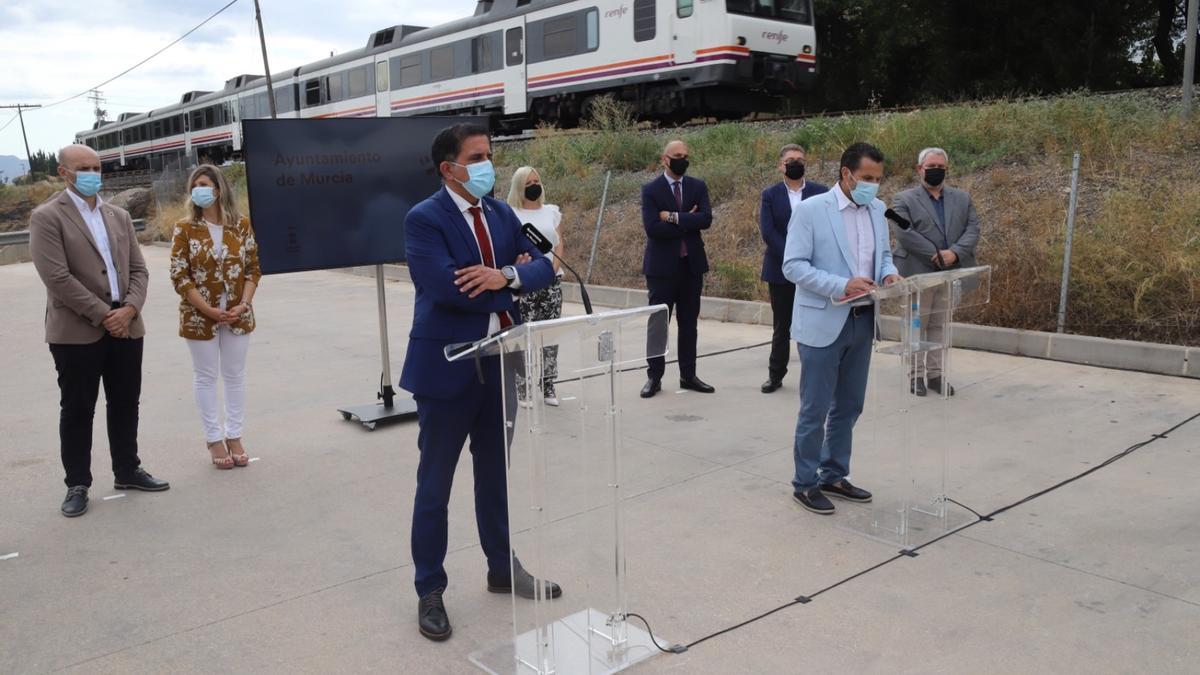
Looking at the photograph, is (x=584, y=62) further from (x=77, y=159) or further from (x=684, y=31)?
(x=77, y=159)

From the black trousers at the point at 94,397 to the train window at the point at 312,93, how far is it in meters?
26.5

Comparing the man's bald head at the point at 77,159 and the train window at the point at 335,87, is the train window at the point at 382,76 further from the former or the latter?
the man's bald head at the point at 77,159

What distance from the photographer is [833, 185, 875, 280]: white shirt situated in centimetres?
467

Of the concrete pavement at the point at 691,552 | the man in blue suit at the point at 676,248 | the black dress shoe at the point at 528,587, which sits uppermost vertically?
the man in blue suit at the point at 676,248

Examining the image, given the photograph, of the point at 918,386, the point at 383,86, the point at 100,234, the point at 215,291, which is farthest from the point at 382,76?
the point at 918,386

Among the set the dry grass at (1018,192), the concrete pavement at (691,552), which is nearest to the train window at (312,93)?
the dry grass at (1018,192)

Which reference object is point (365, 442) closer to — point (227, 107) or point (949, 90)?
point (949, 90)

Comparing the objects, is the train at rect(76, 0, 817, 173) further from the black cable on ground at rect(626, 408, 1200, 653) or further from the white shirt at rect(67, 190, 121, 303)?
the black cable on ground at rect(626, 408, 1200, 653)

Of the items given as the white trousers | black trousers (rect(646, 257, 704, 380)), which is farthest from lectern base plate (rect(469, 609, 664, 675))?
black trousers (rect(646, 257, 704, 380))

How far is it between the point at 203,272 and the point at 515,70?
16487 mm

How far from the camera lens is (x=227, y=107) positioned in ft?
119

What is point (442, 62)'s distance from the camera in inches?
924

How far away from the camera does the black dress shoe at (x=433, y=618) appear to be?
3.56 meters

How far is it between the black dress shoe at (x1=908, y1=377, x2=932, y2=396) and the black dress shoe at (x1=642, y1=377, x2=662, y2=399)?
2943mm
